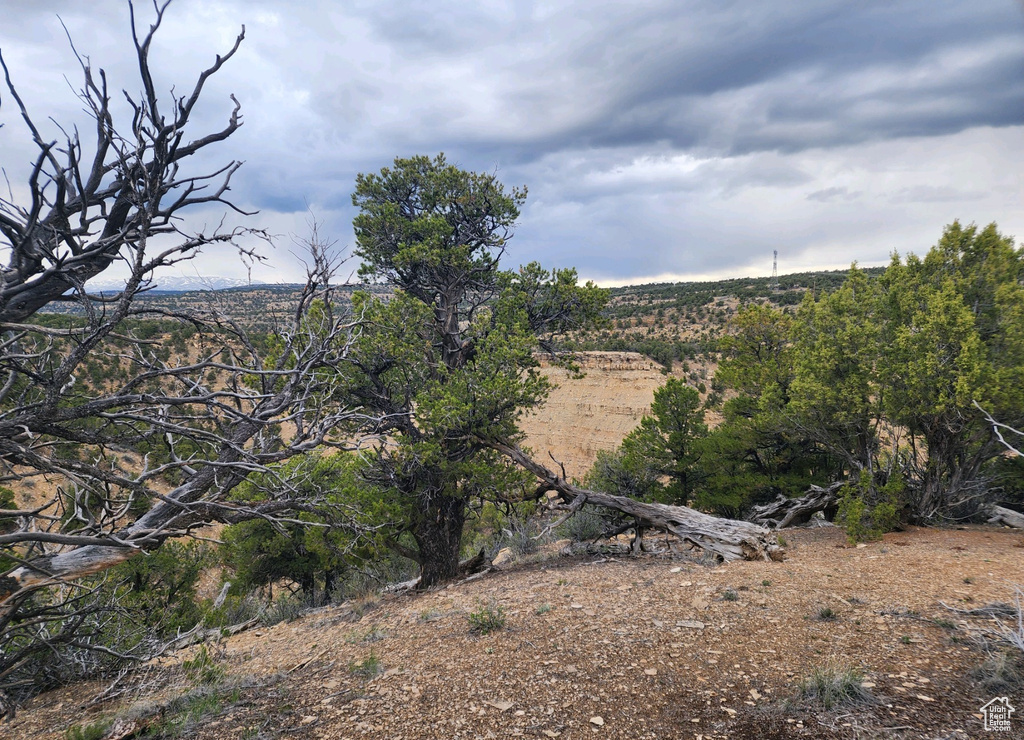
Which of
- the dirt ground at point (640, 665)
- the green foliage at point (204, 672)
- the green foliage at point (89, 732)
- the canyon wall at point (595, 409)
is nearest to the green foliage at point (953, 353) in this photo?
the dirt ground at point (640, 665)

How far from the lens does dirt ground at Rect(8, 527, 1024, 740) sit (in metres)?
4.09

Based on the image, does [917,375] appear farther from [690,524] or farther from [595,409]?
[595,409]

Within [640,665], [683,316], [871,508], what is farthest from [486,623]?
[683,316]

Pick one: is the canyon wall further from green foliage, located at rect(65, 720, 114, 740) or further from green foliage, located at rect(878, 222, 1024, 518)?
green foliage, located at rect(65, 720, 114, 740)

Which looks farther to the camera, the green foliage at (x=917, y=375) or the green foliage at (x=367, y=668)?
the green foliage at (x=917, y=375)

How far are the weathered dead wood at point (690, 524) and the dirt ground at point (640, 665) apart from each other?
106cm

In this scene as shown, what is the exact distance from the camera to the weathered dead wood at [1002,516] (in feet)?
38.0

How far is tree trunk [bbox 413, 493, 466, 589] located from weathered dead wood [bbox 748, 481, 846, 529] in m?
8.22

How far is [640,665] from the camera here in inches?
201

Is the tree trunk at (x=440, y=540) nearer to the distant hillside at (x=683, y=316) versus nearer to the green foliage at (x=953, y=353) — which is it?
the green foliage at (x=953, y=353)

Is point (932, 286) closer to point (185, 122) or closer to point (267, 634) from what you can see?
point (185, 122)

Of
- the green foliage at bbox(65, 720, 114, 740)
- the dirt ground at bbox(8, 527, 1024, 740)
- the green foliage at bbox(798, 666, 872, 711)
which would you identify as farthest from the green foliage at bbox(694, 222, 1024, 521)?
the green foliage at bbox(65, 720, 114, 740)

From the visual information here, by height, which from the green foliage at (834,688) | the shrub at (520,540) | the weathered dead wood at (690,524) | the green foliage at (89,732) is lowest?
the shrub at (520,540)

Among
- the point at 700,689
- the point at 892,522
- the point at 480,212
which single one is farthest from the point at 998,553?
the point at 480,212
